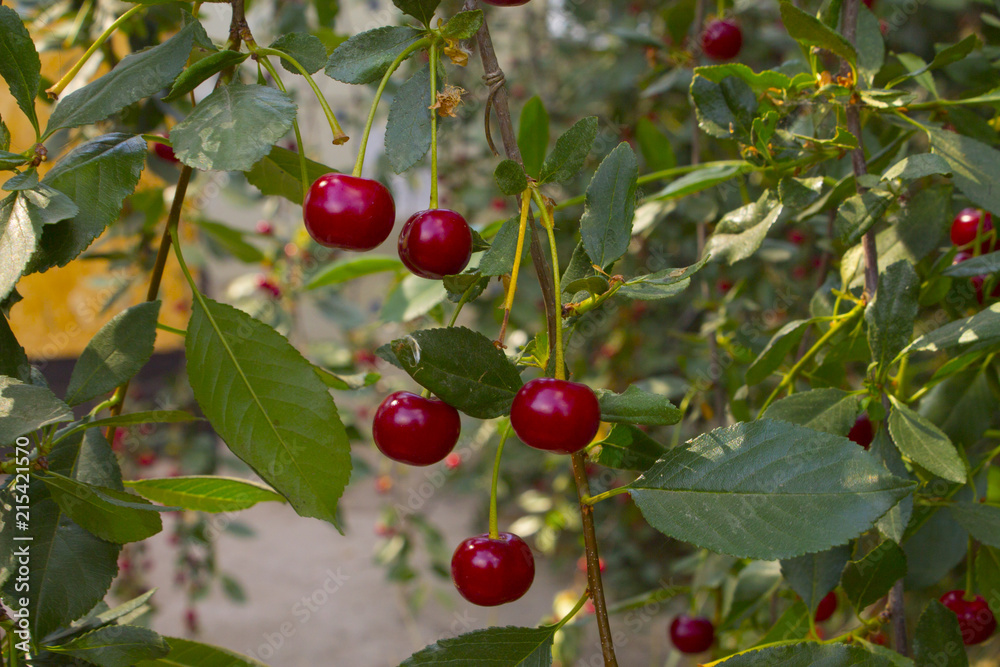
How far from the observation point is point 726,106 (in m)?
0.58

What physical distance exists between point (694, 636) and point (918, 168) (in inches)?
26.5

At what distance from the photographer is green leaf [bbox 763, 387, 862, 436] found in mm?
534

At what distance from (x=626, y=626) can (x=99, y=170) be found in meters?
2.39

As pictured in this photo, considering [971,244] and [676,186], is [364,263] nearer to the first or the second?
[676,186]

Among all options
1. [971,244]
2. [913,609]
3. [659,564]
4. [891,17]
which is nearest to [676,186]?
[971,244]

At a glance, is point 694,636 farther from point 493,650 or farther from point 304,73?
point 304,73

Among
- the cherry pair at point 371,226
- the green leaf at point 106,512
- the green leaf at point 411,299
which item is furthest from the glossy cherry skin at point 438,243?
the green leaf at point 411,299

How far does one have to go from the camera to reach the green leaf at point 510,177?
400 millimetres

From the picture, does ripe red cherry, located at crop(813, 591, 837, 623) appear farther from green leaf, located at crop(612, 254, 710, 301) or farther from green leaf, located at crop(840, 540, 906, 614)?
green leaf, located at crop(612, 254, 710, 301)

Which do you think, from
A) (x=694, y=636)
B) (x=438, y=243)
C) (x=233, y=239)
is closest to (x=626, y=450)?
(x=438, y=243)

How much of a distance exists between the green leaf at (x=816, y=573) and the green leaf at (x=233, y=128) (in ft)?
1.61

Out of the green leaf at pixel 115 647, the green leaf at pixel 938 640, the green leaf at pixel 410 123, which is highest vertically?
the green leaf at pixel 410 123

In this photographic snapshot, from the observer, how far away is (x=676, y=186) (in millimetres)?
710

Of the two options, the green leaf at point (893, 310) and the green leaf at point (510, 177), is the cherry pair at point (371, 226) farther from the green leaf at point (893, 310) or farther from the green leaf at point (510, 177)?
the green leaf at point (893, 310)
